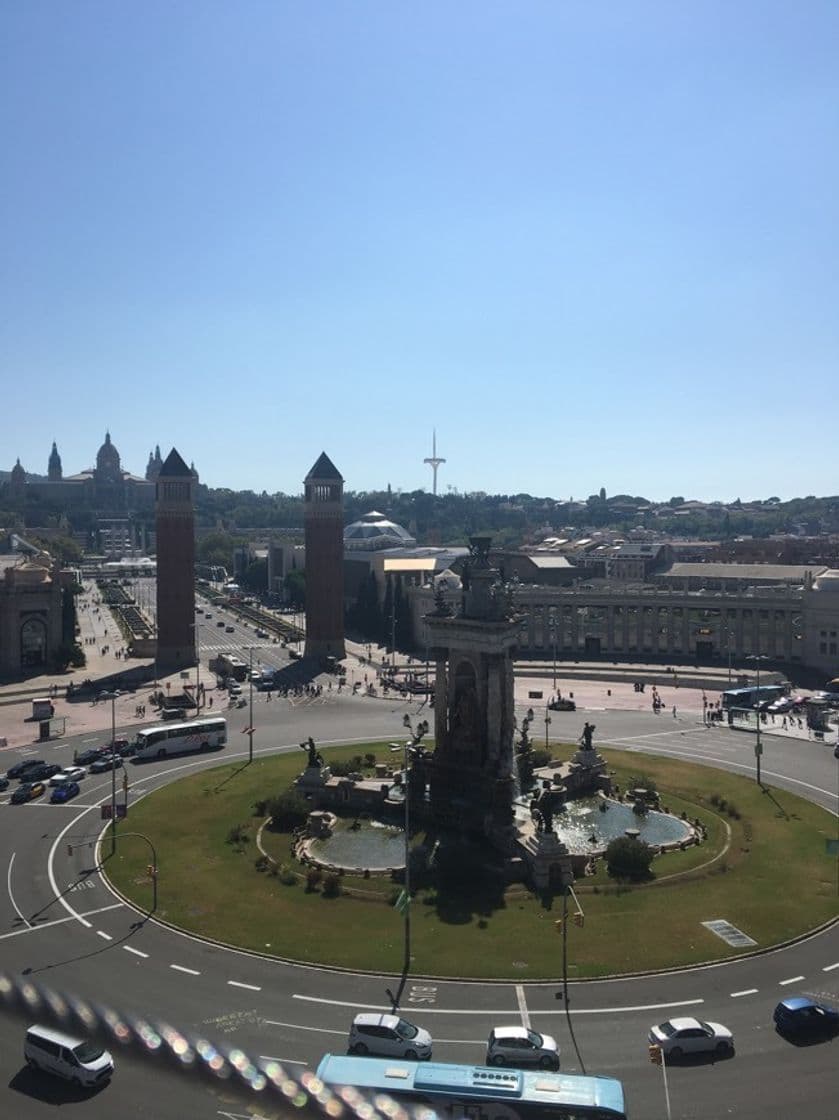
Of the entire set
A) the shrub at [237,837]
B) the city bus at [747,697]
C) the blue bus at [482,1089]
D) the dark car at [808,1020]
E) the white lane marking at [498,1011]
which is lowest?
the city bus at [747,697]

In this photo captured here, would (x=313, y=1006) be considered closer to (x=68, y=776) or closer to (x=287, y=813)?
(x=287, y=813)

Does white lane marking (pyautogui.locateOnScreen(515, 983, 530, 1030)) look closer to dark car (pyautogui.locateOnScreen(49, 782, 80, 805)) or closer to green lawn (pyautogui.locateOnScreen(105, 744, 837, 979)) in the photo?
green lawn (pyautogui.locateOnScreen(105, 744, 837, 979))

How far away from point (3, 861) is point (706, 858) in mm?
33796

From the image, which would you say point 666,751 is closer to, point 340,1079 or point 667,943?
point 667,943

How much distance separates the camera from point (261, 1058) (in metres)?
26.0

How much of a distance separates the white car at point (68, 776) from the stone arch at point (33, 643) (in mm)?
49193

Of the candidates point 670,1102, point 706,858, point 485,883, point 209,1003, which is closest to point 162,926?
point 209,1003

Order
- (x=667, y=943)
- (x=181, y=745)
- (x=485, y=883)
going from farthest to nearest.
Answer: (x=181, y=745)
(x=485, y=883)
(x=667, y=943)

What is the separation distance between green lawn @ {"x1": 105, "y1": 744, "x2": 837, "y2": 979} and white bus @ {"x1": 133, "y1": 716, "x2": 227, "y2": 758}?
1582 cm

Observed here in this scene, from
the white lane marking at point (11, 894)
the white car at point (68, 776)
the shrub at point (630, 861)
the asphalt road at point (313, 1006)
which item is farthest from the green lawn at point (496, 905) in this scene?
the white car at point (68, 776)

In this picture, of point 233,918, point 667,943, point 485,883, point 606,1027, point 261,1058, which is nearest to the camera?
point 261,1058

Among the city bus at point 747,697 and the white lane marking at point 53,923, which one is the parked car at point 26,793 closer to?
the white lane marking at point 53,923

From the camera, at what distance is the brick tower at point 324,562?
11781 cm

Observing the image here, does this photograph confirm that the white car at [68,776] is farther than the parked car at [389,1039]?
Yes
